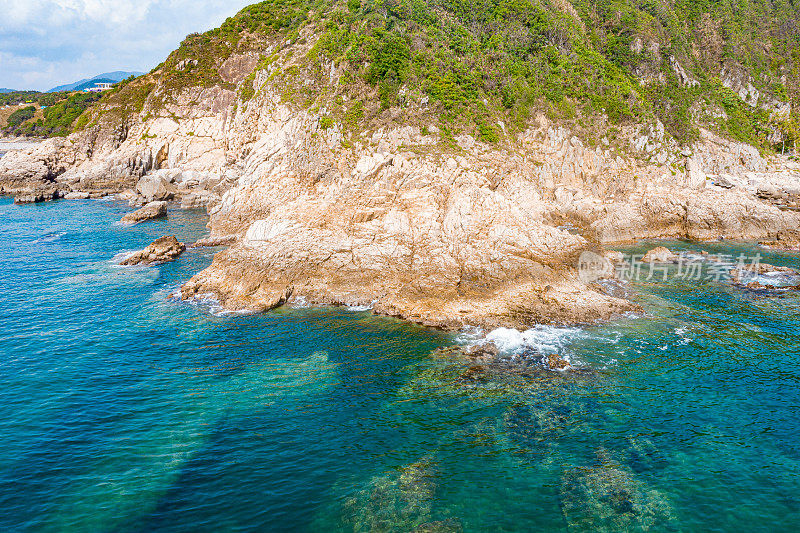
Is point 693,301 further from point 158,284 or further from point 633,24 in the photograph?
point 633,24

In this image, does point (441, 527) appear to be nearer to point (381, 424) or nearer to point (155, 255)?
point (381, 424)

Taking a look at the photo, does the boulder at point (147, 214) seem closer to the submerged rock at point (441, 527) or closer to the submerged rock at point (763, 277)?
the submerged rock at point (441, 527)

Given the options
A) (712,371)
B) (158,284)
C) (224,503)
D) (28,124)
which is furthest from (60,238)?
(28,124)

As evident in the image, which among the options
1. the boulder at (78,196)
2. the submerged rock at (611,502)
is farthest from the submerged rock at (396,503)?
the boulder at (78,196)

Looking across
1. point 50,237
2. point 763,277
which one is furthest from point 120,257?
point 763,277

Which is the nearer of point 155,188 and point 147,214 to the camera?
point 147,214

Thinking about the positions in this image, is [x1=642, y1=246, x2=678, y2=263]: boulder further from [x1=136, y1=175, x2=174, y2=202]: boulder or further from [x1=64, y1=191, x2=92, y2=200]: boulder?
[x1=64, y1=191, x2=92, y2=200]: boulder

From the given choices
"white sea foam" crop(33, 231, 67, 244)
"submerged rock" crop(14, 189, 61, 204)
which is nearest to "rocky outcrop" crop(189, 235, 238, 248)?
"white sea foam" crop(33, 231, 67, 244)
